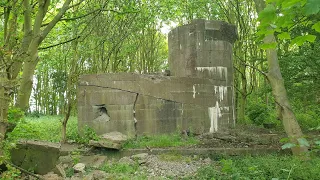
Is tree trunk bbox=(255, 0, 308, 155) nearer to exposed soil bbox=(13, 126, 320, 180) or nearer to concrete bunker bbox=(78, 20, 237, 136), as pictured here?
exposed soil bbox=(13, 126, 320, 180)

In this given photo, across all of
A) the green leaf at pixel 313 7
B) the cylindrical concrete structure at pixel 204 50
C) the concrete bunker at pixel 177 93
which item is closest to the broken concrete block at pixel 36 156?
the concrete bunker at pixel 177 93

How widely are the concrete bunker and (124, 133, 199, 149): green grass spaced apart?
0.34 metres

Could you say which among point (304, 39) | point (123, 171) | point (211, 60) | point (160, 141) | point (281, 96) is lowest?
point (123, 171)

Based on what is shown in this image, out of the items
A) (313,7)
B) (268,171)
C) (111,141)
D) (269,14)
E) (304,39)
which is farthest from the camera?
(111,141)

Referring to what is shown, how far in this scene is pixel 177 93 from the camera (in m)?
10.6

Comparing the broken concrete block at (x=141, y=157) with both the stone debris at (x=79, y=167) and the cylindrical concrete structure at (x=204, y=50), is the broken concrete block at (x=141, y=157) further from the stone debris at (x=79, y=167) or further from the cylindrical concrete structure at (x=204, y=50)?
the cylindrical concrete structure at (x=204, y=50)

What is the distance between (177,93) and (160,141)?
1.89m

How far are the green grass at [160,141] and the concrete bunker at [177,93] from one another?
0.34 m

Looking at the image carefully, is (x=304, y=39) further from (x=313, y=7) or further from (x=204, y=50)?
(x=204, y=50)

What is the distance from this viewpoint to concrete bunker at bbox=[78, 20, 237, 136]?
10258 mm

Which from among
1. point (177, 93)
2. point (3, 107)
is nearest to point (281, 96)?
point (177, 93)

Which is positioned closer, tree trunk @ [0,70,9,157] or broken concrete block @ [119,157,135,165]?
tree trunk @ [0,70,9,157]

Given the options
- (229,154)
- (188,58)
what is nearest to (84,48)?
(188,58)

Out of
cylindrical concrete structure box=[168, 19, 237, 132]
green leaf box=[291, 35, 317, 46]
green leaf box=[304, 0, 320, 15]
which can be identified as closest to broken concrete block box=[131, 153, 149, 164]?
cylindrical concrete structure box=[168, 19, 237, 132]
